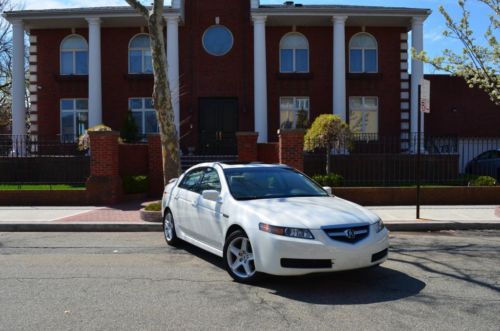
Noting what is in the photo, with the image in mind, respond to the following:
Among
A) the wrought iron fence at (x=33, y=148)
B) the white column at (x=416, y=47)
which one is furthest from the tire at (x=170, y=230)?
the white column at (x=416, y=47)

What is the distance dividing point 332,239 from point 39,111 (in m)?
20.1

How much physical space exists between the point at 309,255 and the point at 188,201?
9.34ft

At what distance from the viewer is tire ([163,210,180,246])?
28.6 ft

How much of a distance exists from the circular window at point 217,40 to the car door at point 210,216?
14958 millimetres

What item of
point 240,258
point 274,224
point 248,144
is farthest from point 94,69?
point 274,224

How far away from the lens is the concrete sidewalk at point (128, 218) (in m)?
11.0

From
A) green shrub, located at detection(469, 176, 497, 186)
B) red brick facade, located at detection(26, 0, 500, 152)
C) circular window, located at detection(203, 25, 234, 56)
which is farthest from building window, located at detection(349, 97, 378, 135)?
green shrub, located at detection(469, 176, 497, 186)

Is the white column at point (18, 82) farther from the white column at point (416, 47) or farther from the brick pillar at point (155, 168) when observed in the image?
the white column at point (416, 47)

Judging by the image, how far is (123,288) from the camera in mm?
6121

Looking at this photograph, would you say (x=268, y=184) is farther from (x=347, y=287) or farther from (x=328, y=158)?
(x=328, y=158)

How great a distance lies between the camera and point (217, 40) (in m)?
22.1

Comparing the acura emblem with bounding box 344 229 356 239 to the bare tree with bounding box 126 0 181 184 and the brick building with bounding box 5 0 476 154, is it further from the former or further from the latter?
the brick building with bounding box 5 0 476 154

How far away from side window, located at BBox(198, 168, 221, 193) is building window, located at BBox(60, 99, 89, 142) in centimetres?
1632

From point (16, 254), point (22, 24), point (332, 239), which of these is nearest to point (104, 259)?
point (16, 254)
